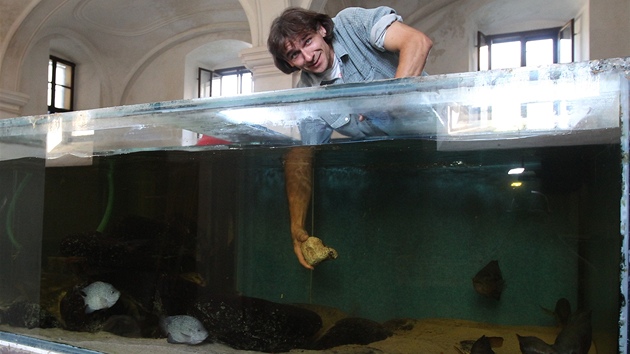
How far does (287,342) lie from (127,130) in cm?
116

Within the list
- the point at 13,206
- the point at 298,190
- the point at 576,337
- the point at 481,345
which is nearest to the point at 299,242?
the point at 298,190

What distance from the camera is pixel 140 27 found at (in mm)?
10555

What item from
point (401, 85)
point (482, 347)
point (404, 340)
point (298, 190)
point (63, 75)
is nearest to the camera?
point (401, 85)

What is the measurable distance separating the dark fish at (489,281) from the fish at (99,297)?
1783mm

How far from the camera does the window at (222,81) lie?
11031 mm

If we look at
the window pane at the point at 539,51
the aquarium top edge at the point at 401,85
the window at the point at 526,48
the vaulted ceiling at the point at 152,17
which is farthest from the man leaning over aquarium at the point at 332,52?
the window pane at the point at 539,51

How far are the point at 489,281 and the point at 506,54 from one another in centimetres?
679

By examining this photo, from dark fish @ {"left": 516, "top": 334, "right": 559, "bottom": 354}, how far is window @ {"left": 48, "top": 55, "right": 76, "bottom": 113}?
1142cm

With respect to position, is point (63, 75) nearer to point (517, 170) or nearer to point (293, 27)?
point (293, 27)

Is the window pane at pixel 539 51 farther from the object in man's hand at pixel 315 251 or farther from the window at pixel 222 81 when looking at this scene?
the object in man's hand at pixel 315 251

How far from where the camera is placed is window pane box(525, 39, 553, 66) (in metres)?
7.68

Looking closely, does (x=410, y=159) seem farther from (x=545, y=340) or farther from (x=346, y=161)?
(x=545, y=340)

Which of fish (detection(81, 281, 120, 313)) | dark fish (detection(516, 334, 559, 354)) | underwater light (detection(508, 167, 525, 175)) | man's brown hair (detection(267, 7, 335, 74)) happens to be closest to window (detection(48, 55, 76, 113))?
fish (detection(81, 281, 120, 313))

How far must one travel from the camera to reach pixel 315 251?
6.98 ft
